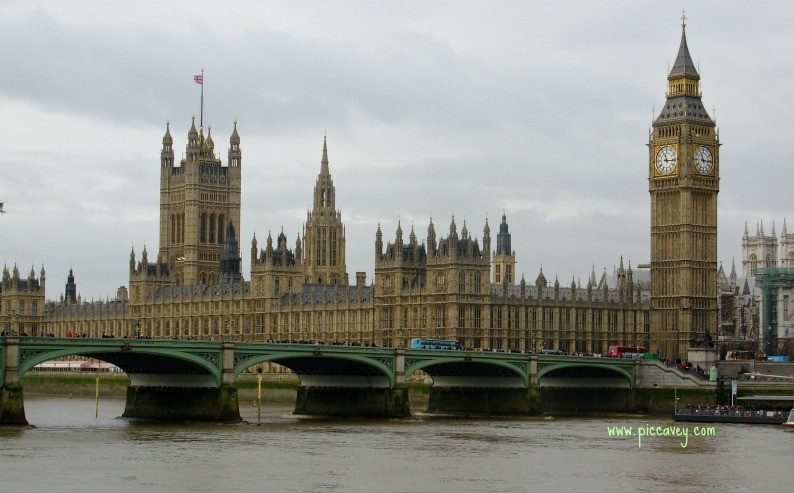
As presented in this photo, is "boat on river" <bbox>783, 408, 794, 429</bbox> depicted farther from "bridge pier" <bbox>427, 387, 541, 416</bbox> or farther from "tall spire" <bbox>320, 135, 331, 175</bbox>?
"tall spire" <bbox>320, 135, 331, 175</bbox>

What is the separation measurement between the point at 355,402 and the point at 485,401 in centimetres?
1170

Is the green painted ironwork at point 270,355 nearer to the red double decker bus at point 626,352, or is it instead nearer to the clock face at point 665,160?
the red double decker bus at point 626,352

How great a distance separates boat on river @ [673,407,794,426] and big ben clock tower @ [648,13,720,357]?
122ft

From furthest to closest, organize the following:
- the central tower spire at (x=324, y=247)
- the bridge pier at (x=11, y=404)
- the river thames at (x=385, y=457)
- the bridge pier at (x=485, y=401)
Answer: the central tower spire at (x=324, y=247), the bridge pier at (x=485, y=401), the bridge pier at (x=11, y=404), the river thames at (x=385, y=457)

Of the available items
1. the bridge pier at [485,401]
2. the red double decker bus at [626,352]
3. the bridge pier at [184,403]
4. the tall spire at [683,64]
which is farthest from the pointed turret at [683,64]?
the bridge pier at [184,403]

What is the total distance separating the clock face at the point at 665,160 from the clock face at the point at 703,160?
1980 mm

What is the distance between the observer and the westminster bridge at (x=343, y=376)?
87625 mm

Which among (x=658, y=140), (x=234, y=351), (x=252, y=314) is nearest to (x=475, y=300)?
(x=658, y=140)

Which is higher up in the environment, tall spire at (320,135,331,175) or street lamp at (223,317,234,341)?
tall spire at (320,135,331,175)

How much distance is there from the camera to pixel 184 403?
314ft

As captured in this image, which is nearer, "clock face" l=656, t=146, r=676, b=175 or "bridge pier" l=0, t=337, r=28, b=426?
"bridge pier" l=0, t=337, r=28, b=426

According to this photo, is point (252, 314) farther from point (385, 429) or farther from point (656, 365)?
point (385, 429)

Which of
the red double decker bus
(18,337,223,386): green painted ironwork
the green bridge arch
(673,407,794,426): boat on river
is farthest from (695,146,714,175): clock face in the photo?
(18,337,223,386): green painted ironwork

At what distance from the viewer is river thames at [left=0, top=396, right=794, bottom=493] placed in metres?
63.7
